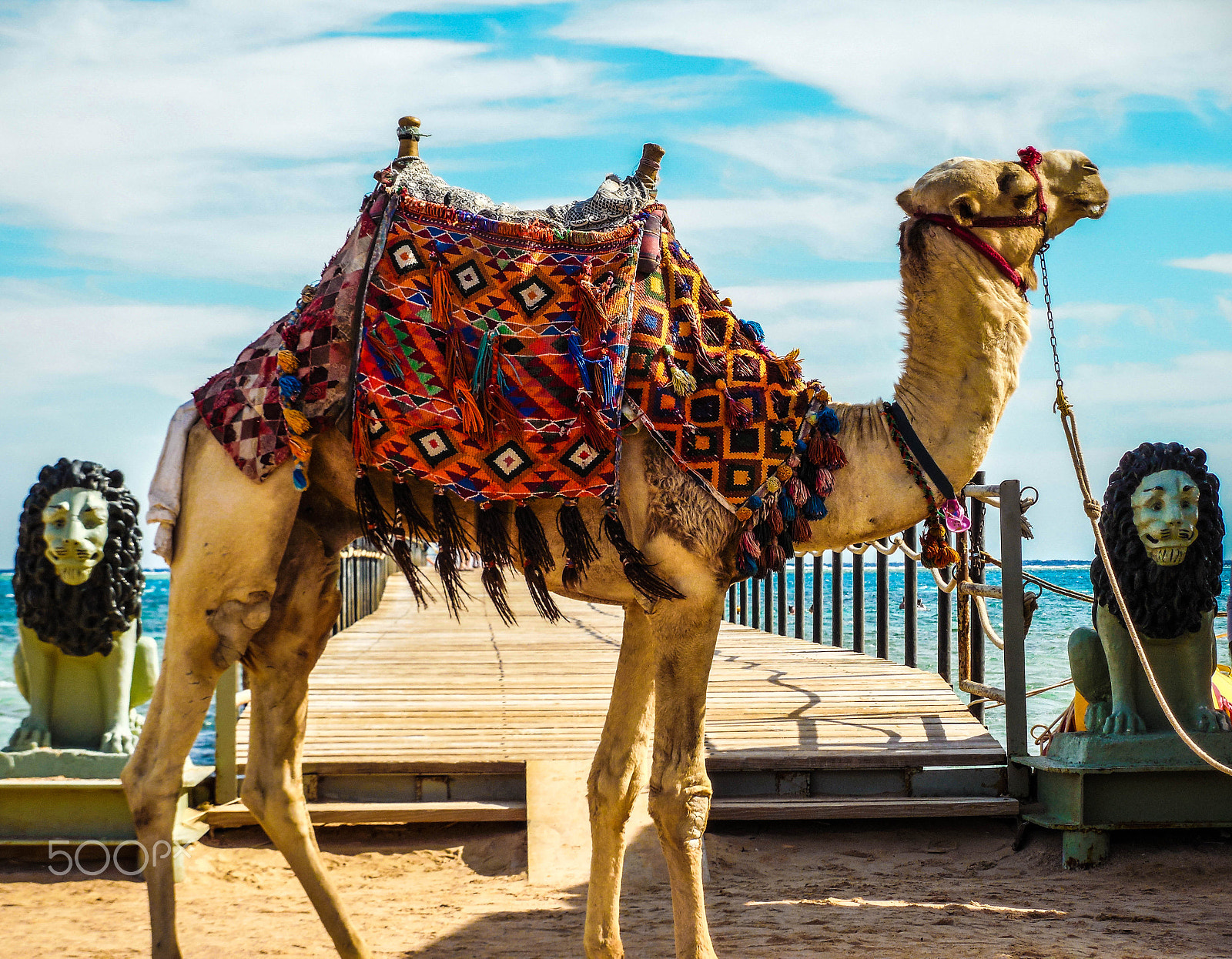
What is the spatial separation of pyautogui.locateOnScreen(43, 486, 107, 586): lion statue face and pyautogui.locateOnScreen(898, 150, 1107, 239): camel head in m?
4.08

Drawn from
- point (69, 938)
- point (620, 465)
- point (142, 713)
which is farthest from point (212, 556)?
point (142, 713)

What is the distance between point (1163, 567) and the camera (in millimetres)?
5508

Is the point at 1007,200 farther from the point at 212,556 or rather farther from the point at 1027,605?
the point at 1027,605

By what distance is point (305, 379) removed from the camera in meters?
3.55

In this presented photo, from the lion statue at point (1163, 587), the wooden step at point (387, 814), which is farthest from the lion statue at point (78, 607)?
the lion statue at point (1163, 587)

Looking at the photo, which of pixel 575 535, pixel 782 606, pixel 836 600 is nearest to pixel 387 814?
pixel 575 535

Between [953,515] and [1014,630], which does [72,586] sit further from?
[1014,630]

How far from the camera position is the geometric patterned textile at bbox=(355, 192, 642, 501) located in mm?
3369

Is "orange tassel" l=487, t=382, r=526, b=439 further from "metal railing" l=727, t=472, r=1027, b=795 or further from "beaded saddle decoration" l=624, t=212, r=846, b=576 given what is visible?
"metal railing" l=727, t=472, r=1027, b=795

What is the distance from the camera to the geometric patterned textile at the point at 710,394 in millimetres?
3387

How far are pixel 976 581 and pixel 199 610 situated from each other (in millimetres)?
5658

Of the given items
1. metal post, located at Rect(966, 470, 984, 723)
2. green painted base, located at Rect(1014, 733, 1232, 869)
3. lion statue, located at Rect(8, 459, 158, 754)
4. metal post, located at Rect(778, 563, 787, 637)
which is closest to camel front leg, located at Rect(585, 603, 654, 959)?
green painted base, located at Rect(1014, 733, 1232, 869)

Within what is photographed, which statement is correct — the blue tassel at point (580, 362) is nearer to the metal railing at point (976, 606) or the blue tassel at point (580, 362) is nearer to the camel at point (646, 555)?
the camel at point (646, 555)

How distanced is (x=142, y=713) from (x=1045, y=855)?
4.84 meters
